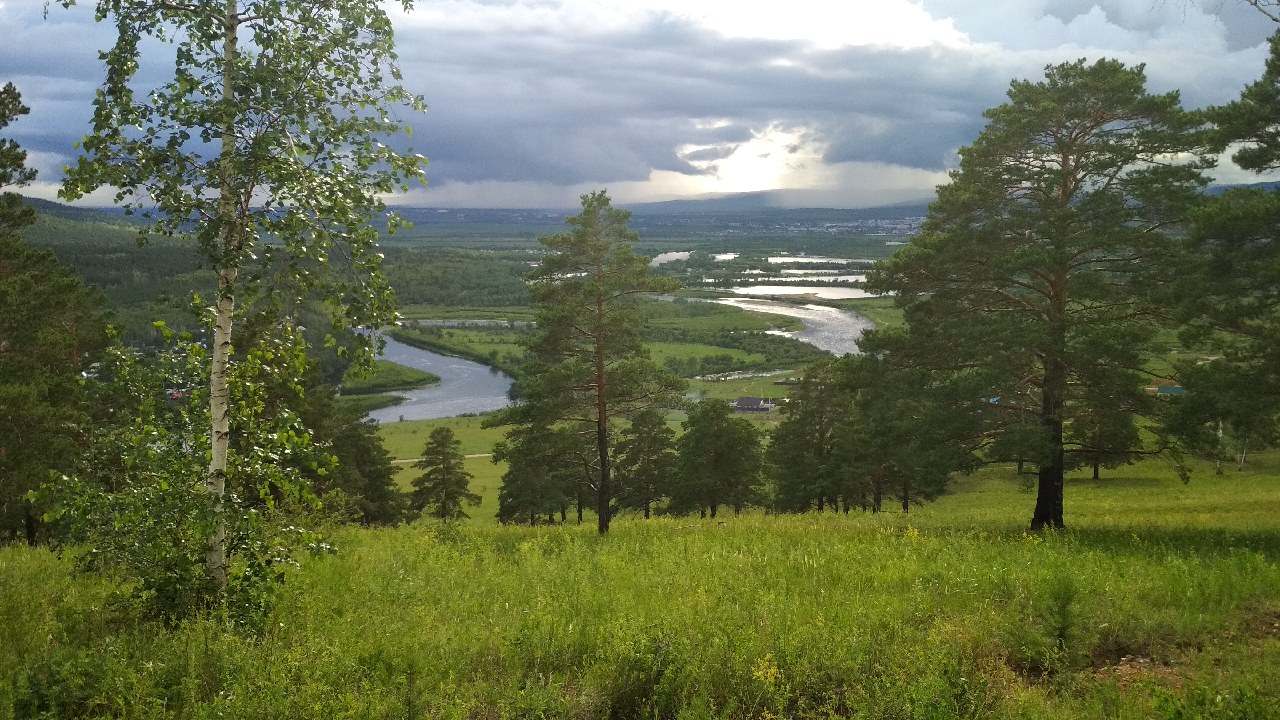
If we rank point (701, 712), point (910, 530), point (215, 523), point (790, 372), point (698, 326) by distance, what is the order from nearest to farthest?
point (701, 712) → point (215, 523) → point (910, 530) → point (790, 372) → point (698, 326)

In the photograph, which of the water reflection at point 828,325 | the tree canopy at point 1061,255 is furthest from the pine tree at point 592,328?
the water reflection at point 828,325

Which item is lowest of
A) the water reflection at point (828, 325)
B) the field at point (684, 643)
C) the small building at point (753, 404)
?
the small building at point (753, 404)

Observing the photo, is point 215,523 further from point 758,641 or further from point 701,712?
point 758,641

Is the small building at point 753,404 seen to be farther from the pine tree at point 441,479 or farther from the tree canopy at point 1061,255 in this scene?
the tree canopy at point 1061,255

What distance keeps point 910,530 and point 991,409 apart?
4617 millimetres

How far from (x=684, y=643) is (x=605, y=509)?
48.8 feet

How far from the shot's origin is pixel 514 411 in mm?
21062

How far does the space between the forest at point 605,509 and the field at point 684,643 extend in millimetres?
40

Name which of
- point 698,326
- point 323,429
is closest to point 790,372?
point 698,326

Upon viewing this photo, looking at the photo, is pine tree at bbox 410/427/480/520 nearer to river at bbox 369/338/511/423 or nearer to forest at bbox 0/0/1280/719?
forest at bbox 0/0/1280/719

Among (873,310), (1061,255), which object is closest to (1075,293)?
(1061,255)

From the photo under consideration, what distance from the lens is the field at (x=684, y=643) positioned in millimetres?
5297

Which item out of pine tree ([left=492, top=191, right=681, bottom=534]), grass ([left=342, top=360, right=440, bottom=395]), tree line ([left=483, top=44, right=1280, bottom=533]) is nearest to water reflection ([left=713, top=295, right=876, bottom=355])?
grass ([left=342, top=360, right=440, bottom=395])

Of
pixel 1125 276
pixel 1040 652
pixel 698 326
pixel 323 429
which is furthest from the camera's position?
A: pixel 698 326
